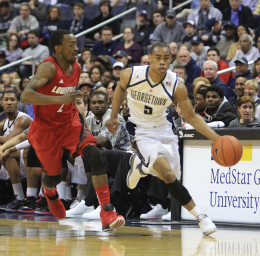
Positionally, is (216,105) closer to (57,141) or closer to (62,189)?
(62,189)

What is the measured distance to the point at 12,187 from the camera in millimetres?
8984

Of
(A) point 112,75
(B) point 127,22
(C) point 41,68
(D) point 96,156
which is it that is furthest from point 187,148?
(B) point 127,22

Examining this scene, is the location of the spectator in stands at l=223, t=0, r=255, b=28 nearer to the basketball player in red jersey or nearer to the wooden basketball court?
the wooden basketball court

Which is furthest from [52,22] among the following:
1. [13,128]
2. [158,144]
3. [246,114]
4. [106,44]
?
[158,144]

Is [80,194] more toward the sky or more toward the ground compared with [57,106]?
more toward the ground

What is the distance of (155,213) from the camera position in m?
7.00

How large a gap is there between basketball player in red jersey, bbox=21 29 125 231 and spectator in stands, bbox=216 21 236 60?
21.7 ft

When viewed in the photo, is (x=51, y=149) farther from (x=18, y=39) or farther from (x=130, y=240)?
(x=18, y=39)

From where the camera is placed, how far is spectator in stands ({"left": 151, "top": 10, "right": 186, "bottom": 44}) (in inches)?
479

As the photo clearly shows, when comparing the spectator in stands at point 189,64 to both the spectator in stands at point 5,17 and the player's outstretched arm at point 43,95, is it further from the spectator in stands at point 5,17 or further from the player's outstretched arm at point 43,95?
the spectator in stands at point 5,17

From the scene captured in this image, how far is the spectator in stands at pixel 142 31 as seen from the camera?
12.8m

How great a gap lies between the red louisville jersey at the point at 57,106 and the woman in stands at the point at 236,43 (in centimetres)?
641

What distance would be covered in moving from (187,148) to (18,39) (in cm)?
900

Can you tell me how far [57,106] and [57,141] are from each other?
0.40 metres
